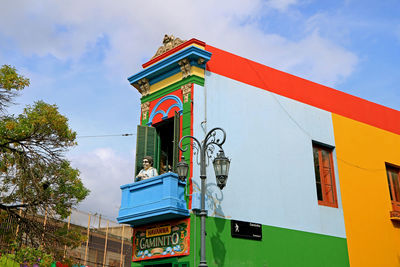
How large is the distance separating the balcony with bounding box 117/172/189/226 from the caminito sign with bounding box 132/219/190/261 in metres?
0.22

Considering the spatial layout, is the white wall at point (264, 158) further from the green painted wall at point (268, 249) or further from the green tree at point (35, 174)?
the green tree at point (35, 174)

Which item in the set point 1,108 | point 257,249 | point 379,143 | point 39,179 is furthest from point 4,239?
point 379,143

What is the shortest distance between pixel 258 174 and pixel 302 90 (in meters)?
3.87

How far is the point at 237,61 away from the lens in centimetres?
1298

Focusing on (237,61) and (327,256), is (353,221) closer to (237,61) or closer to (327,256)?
(327,256)

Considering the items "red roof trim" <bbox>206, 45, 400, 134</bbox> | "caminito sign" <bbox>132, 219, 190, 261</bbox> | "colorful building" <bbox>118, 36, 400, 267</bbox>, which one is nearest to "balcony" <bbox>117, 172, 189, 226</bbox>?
"colorful building" <bbox>118, 36, 400, 267</bbox>

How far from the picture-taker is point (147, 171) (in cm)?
1141

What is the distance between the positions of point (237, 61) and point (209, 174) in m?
3.88

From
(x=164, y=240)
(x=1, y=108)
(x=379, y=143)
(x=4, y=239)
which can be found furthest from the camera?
(x=379, y=143)

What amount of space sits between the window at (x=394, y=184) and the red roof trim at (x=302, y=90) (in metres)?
1.54

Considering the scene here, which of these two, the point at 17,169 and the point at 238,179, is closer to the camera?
the point at 238,179

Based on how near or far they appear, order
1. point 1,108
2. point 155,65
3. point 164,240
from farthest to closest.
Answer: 1. point 155,65
2. point 1,108
3. point 164,240

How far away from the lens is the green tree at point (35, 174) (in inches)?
466

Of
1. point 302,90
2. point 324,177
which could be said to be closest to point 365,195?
point 324,177
